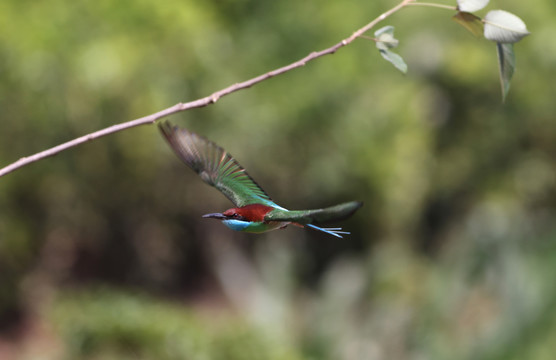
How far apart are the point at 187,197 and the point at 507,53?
5.85 meters

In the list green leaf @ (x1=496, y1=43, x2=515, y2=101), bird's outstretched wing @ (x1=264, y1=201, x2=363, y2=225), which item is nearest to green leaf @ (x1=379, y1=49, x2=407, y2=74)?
green leaf @ (x1=496, y1=43, x2=515, y2=101)

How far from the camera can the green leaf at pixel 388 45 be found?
835 millimetres

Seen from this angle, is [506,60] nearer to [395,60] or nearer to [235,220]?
[395,60]

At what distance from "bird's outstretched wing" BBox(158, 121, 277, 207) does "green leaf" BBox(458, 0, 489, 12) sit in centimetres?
30

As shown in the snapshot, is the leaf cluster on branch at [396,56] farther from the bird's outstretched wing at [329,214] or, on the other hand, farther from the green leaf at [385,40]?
the bird's outstretched wing at [329,214]

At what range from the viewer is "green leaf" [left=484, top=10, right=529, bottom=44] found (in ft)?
2.63

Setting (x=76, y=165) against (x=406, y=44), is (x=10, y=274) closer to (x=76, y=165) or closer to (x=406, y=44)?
(x=76, y=165)

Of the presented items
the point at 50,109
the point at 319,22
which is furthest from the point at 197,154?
the point at 319,22

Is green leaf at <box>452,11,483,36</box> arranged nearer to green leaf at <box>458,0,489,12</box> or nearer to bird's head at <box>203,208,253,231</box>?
green leaf at <box>458,0,489,12</box>

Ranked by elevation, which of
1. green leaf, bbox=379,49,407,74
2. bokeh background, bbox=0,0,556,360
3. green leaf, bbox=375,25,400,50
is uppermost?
bokeh background, bbox=0,0,556,360

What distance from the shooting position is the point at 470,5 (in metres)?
0.83

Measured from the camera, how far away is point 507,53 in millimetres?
846

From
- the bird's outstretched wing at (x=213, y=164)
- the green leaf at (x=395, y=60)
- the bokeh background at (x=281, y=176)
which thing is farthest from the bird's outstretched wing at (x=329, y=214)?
the bokeh background at (x=281, y=176)

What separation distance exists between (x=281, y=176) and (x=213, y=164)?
597 centimetres
